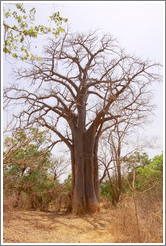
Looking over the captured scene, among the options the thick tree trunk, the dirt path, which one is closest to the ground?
the dirt path

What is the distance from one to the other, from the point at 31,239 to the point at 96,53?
6.50 meters

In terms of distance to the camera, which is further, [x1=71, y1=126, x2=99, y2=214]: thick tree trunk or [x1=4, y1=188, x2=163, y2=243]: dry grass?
[x1=71, y1=126, x2=99, y2=214]: thick tree trunk

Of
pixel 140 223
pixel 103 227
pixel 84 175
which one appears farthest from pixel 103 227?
pixel 84 175

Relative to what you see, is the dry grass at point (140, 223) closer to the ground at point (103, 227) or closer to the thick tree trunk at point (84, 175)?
the ground at point (103, 227)

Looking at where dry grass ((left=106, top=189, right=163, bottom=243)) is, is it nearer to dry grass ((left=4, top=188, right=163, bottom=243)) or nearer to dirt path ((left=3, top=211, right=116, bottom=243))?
dry grass ((left=4, top=188, right=163, bottom=243))

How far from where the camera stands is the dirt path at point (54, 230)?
159 inches

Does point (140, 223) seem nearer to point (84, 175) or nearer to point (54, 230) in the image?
point (54, 230)

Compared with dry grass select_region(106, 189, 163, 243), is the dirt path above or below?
below

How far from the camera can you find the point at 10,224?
16.5 feet

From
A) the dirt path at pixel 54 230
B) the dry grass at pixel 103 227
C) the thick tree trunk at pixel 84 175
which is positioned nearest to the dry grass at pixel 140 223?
the dry grass at pixel 103 227

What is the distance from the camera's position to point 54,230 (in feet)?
16.4

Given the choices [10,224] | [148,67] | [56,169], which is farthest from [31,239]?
[148,67]

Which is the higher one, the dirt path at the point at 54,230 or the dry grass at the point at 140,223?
the dry grass at the point at 140,223

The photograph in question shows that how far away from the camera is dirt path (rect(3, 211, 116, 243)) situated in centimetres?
404
